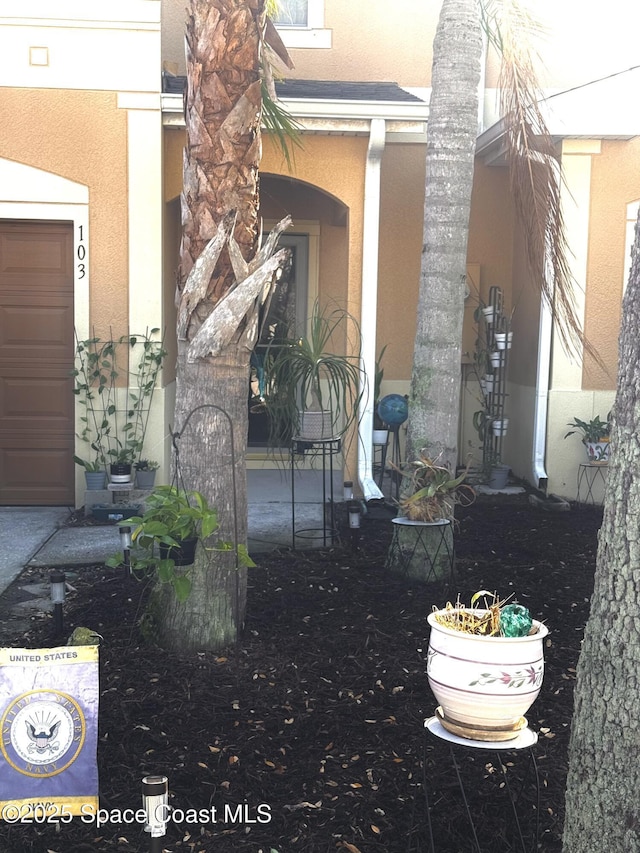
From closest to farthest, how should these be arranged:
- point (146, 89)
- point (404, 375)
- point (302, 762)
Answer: point (302, 762) < point (146, 89) < point (404, 375)

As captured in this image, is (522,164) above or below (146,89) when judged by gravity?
below

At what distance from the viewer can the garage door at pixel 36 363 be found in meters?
7.83

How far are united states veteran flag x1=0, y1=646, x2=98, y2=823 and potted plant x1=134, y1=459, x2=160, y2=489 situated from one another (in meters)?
4.88

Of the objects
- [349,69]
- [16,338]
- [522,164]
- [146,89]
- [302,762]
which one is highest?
[349,69]

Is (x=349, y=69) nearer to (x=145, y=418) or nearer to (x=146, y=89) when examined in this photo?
(x=146, y=89)

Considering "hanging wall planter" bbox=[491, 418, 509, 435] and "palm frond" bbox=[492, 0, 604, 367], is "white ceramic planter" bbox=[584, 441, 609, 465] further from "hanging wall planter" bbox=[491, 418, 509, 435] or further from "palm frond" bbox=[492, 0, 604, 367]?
"palm frond" bbox=[492, 0, 604, 367]

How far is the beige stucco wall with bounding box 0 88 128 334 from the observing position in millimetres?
7531

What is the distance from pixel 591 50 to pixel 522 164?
4220 mm

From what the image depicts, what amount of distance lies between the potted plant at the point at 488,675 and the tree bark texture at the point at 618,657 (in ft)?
0.75

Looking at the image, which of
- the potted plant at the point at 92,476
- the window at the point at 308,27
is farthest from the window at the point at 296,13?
the potted plant at the point at 92,476

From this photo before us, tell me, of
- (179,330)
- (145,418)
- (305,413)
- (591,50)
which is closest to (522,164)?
(305,413)

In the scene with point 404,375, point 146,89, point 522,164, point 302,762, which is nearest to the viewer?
point 302,762

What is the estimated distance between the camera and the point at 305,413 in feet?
21.8

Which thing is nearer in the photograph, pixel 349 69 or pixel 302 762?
pixel 302 762
